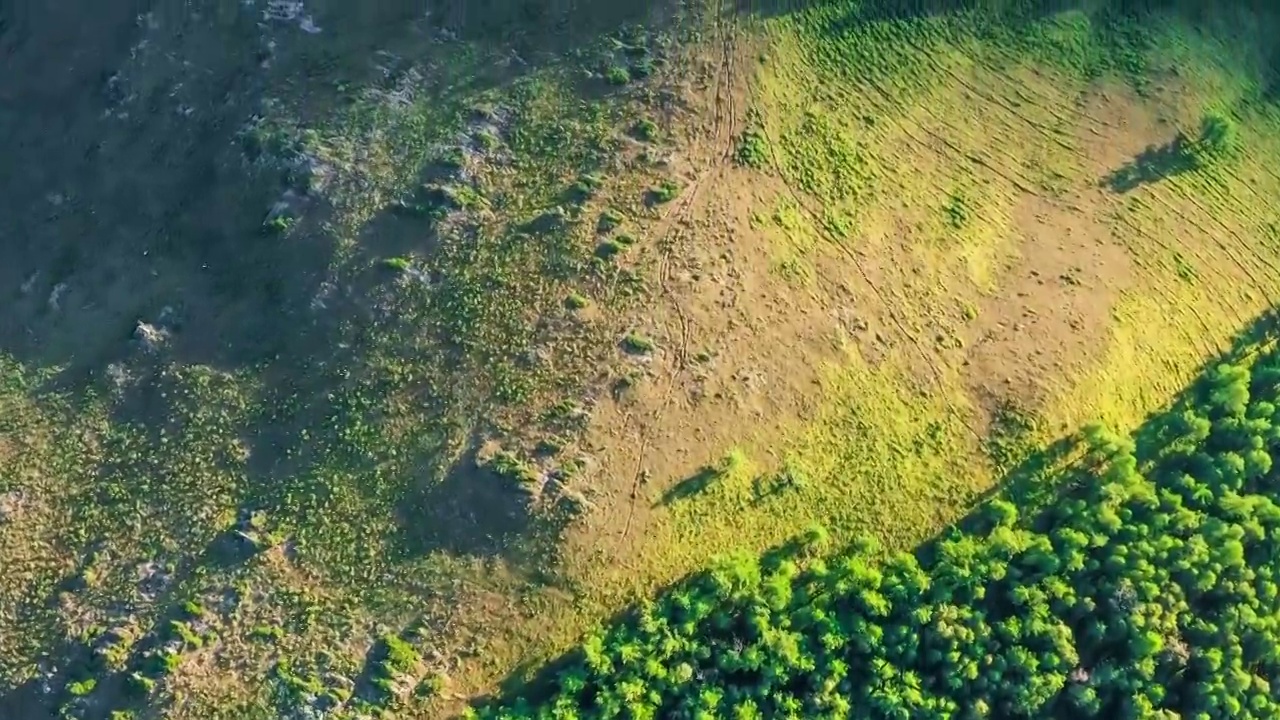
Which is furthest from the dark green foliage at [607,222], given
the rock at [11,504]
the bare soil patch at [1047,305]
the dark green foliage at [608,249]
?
the rock at [11,504]

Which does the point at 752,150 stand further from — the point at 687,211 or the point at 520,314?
the point at 520,314

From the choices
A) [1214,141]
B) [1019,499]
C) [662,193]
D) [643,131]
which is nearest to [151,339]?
[662,193]

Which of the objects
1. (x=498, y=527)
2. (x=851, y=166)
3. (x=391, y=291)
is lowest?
(x=498, y=527)

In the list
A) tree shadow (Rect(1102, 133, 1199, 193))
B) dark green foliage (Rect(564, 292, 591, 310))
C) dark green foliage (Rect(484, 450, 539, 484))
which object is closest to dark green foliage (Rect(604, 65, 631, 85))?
dark green foliage (Rect(564, 292, 591, 310))

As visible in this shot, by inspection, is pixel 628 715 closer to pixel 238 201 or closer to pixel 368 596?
pixel 368 596

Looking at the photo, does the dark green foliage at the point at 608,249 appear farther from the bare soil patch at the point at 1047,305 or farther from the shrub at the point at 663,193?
the bare soil patch at the point at 1047,305

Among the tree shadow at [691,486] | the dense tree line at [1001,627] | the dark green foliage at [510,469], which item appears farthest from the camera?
the tree shadow at [691,486]

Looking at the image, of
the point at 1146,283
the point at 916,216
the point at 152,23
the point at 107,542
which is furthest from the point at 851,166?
the point at 107,542
